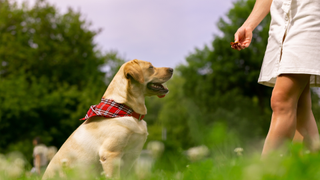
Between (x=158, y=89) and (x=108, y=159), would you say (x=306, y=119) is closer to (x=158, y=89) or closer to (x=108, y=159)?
(x=158, y=89)

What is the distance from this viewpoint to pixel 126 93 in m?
3.44

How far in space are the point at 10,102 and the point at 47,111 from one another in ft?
7.24

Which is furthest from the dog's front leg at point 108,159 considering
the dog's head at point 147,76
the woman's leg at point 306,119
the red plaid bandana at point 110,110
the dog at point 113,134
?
the woman's leg at point 306,119

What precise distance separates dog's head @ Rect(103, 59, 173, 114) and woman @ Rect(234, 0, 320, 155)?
1.37 meters

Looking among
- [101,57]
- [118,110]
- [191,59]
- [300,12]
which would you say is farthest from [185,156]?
[191,59]

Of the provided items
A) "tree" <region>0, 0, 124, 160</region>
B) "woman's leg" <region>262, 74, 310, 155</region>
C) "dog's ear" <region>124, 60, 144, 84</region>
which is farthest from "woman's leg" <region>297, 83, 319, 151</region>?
"tree" <region>0, 0, 124, 160</region>

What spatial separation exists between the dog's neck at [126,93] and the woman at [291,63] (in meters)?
1.37

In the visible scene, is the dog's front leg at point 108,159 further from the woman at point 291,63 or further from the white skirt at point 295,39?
the white skirt at point 295,39

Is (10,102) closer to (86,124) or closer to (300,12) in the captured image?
(86,124)

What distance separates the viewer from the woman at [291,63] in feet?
8.35

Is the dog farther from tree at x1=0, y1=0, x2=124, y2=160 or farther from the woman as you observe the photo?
tree at x1=0, y1=0, x2=124, y2=160

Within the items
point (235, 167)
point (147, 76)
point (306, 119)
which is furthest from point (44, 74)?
point (235, 167)

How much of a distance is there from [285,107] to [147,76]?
171 centimetres

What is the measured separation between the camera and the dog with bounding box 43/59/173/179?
303 cm
